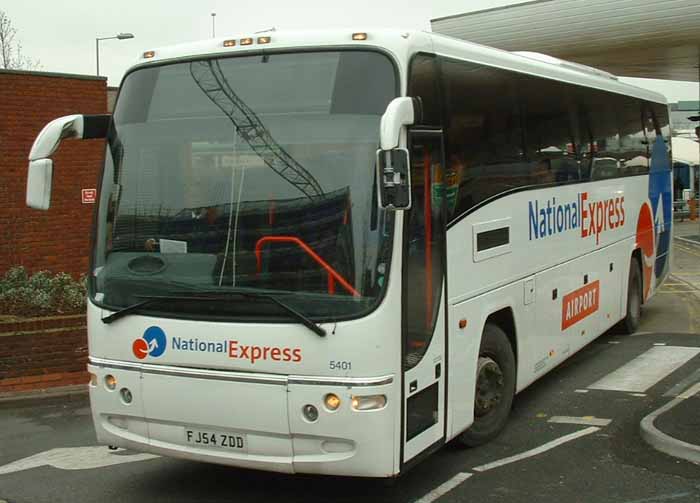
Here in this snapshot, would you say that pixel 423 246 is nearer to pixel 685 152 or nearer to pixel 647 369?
pixel 647 369

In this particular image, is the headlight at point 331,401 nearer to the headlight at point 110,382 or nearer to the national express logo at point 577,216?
the headlight at point 110,382

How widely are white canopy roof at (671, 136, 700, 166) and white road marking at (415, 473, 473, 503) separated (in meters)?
34.1

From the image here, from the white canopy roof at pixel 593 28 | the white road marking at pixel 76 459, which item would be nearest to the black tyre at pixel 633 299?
the white road marking at pixel 76 459

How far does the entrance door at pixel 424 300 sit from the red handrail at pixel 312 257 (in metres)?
0.40

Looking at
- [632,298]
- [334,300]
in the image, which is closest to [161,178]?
[334,300]

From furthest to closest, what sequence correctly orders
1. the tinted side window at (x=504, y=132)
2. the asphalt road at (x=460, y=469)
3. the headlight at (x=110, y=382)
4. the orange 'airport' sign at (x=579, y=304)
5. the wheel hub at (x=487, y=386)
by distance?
1. the orange 'airport' sign at (x=579, y=304)
2. the wheel hub at (x=487, y=386)
3. the tinted side window at (x=504, y=132)
4. the asphalt road at (x=460, y=469)
5. the headlight at (x=110, y=382)

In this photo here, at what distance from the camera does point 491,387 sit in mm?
7617

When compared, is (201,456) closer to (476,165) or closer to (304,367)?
(304,367)

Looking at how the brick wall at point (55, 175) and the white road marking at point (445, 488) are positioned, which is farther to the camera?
the brick wall at point (55, 175)

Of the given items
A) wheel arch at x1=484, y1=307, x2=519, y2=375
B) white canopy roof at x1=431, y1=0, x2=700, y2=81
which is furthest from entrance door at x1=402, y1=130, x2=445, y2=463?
Answer: white canopy roof at x1=431, y1=0, x2=700, y2=81

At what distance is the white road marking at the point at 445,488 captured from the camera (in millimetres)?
6396

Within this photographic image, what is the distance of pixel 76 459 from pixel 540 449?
12.4ft

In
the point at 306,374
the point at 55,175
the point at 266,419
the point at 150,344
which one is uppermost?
the point at 55,175

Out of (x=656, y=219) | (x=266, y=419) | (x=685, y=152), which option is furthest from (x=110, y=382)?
(x=685, y=152)
